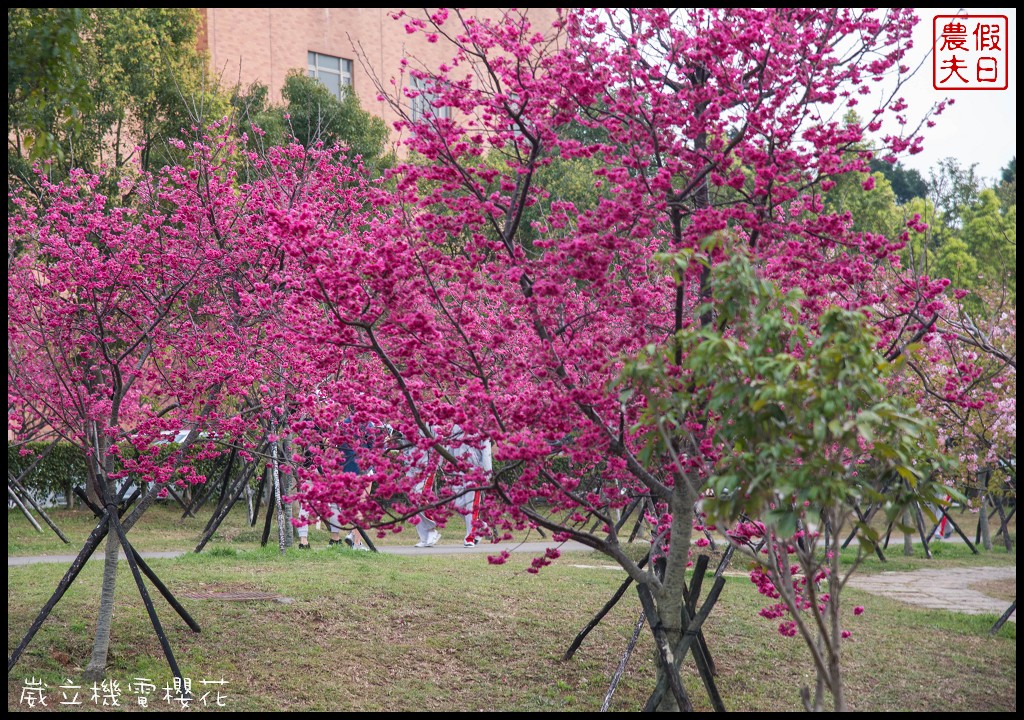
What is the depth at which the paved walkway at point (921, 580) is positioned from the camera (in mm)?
10453

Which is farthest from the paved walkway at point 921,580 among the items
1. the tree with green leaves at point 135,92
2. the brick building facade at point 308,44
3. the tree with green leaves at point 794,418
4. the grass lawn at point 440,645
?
the brick building facade at point 308,44

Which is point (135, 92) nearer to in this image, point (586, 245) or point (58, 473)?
point (58, 473)

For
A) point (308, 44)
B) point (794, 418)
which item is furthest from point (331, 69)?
point (794, 418)

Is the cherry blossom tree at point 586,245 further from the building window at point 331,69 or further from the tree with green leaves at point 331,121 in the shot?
the building window at point 331,69

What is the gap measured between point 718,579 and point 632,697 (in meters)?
1.25

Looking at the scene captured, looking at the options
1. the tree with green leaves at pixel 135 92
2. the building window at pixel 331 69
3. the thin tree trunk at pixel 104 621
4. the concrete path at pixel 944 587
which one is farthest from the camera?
the building window at pixel 331 69

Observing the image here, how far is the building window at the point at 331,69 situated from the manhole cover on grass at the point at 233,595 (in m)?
22.6

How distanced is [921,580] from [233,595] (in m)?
8.54

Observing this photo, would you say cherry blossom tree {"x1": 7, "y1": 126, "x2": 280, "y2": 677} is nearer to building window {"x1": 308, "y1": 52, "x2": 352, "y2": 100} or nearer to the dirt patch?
the dirt patch

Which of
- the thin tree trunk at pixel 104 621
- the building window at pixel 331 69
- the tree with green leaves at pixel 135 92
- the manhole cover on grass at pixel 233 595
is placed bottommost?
the manhole cover on grass at pixel 233 595

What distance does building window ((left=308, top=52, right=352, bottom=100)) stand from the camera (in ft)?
94.0

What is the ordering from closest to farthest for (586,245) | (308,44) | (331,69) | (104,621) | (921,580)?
(586,245) → (104,621) → (921,580) → (308,44) → (331,69)

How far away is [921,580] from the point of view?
1224 centimetres

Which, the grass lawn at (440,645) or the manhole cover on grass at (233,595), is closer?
the grass lawn at (440,645)
